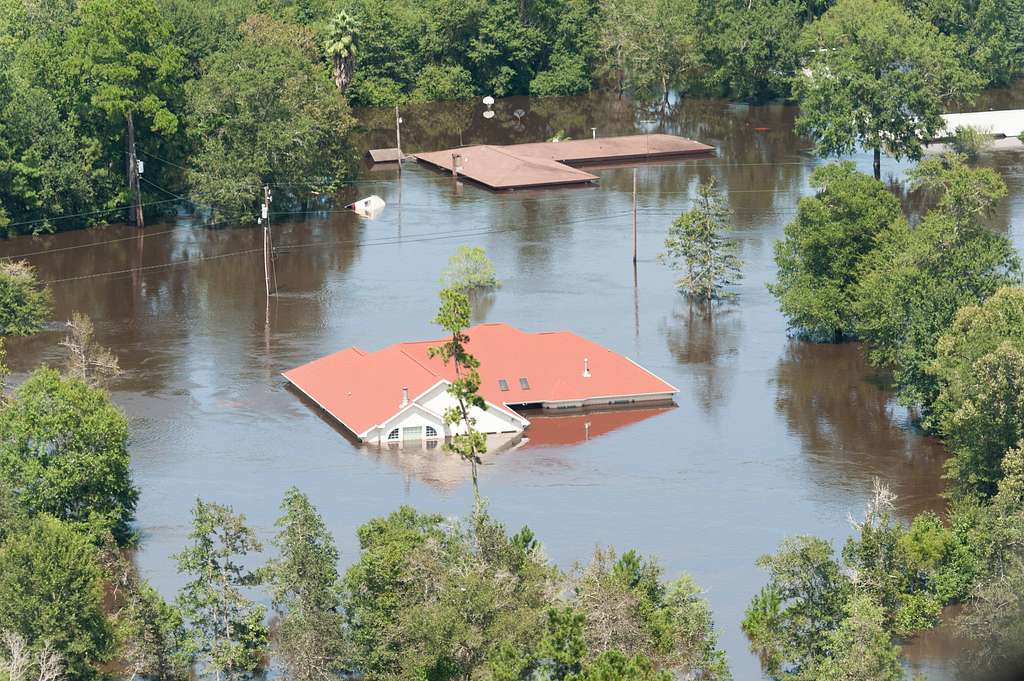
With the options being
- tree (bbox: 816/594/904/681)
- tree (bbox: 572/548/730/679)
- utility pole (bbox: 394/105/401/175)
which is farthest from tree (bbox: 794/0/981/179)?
tree (bbox: 816/594/904/681)

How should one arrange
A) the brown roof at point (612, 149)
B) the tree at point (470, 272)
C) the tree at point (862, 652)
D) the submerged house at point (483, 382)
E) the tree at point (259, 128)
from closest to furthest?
the tree at point (862, 652), the submerged house at point (483, 382), the tree at point (470, 272), the tree at point (259, 128), the brown roof at point (612, 149)

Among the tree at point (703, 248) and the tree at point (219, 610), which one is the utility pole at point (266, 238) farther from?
the tree at point (219, 610)

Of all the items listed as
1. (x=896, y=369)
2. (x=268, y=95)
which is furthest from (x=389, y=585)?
(x=268, y=95)

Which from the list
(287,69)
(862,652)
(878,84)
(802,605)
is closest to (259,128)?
(287,69)

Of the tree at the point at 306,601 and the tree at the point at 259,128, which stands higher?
the tree at the point at 259,128

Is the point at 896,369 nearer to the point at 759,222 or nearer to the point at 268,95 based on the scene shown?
the point at 759,222

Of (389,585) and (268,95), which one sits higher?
(268,95)

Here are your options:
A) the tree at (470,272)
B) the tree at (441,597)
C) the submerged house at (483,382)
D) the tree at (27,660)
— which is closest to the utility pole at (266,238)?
the tree at (470,272)
